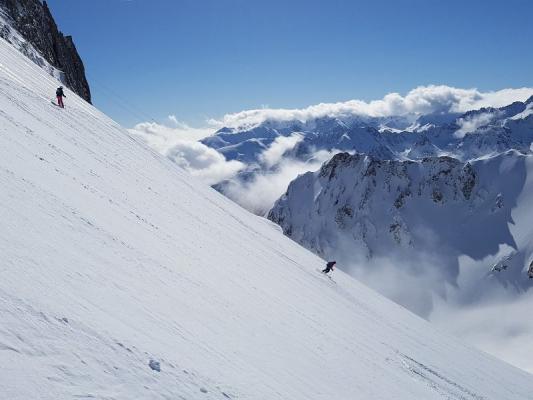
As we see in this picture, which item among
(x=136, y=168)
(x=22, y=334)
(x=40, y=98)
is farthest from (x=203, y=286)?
(x=40, y=98)

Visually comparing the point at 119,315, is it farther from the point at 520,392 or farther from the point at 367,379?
the point at 520,392

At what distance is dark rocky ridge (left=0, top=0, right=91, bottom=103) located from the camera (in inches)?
2675

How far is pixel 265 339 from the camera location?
12461mm

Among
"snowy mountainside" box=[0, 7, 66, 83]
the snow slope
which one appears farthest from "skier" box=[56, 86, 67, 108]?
"snowy mountainside" box=[0, 7, 66, 83]

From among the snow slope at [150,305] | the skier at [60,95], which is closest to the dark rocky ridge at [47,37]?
the skier at [60,95]

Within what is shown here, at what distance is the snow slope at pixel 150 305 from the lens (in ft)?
22.8

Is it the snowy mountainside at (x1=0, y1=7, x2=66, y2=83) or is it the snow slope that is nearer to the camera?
the snow slope

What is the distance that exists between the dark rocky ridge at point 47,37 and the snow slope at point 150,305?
48182 millimetres

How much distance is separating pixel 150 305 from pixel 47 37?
81.5 metres

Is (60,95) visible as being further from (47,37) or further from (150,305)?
(47,37)

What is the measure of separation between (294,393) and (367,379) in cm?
540

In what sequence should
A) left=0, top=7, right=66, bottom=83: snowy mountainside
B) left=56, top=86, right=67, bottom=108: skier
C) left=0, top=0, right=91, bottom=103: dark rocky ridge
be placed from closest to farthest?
left=56, top=86, right=67, bottom=108: skier < left=0, top=7, right=66, bottom=83: snowy mountainside < left=0, top=0, right=91, bottom=103: dark rocky ridge

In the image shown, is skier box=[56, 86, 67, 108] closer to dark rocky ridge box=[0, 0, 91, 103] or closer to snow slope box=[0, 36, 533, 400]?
snow slope box=[0, 36, 533, 400]

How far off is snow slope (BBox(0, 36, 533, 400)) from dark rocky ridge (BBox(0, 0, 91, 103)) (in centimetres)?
4818
